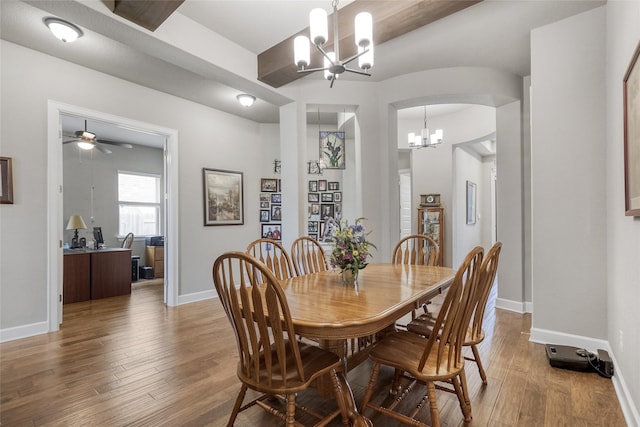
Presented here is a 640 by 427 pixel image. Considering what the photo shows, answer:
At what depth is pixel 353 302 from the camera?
5.31 ft

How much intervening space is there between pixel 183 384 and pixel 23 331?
219 cm

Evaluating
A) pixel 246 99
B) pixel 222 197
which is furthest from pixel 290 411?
pixel 222 197

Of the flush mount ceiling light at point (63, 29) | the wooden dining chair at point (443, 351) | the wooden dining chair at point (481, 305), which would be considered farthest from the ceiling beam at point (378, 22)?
the wooden dining chair at point (443, 351)

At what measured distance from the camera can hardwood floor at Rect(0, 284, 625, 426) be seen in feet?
5.94

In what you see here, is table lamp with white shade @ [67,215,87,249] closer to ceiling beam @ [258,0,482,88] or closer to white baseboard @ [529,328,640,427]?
ceiling beam @ [258,0,482,88]

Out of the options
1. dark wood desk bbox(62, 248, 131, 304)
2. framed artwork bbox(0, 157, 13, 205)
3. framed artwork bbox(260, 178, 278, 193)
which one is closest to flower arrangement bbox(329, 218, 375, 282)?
framed artwork bbox(0, 157, 13, 205)

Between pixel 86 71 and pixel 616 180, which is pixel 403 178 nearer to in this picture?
pixel 616 180

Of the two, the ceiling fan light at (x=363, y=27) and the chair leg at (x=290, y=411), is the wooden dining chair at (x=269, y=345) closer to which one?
the chair leg at (x=290, y=411)

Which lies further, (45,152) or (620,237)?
(45,152)

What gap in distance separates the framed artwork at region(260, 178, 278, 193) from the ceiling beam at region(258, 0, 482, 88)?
2.36 m

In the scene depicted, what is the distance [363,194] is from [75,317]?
149 inches

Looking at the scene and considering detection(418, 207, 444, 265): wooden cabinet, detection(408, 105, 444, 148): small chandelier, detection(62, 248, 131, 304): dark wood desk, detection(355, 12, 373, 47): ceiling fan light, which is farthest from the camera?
detection(418, 207, 444, 265): wooden cabinet

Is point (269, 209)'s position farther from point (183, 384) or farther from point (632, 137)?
point (632, 137)

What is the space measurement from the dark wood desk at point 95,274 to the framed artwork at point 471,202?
6.82 meters
